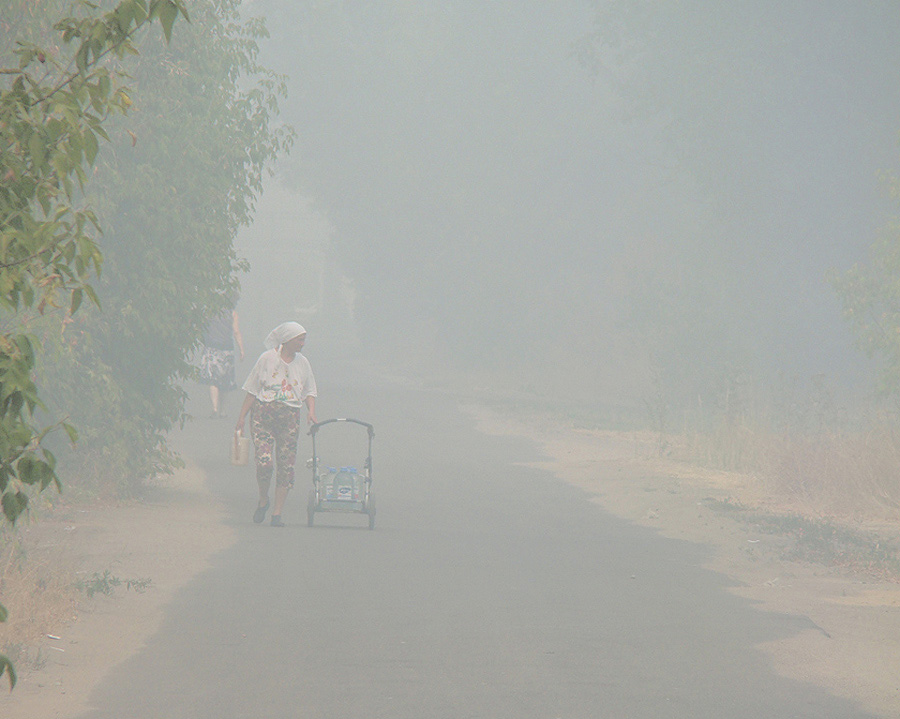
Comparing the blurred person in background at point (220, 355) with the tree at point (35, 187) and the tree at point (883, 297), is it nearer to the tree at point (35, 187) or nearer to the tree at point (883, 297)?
the tree at point (883, 297)

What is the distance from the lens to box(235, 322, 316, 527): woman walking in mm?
13078

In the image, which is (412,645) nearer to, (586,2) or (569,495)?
(569,495)

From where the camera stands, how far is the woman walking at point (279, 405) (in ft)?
42.9

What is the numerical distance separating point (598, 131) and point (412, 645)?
124 feet

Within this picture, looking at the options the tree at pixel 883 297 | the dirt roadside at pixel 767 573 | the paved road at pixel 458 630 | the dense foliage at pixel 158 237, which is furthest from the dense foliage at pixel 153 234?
the tree at pixel 883 297

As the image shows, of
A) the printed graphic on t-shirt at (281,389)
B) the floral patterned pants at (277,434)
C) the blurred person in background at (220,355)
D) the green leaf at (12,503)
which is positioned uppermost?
the blurred person in background at (220,355)

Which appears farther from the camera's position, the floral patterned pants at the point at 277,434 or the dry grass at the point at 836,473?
the dry grass at the point at 836,473

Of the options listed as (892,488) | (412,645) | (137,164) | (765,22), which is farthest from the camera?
(765,22)

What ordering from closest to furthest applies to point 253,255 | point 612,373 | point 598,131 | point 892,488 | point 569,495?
point 892,488, point 569,495, point 612,373, point 598,131, point 253,255

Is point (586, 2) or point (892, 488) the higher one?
point (586, 2)

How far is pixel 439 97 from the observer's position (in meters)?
47.9

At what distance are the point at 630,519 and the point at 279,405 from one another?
4258 mm

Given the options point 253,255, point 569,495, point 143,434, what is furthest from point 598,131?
point 253,255

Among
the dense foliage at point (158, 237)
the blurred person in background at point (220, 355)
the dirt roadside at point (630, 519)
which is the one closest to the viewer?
the dirt roadside at point (630, 519)
